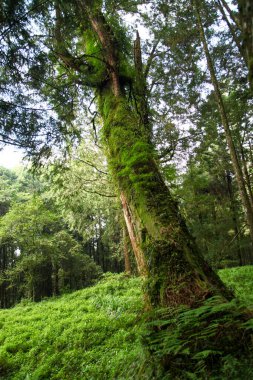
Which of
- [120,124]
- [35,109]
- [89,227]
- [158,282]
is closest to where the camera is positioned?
[158,282]

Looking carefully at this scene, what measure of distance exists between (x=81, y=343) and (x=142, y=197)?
445 centimetres

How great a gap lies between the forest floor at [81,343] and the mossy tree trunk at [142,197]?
0.45m

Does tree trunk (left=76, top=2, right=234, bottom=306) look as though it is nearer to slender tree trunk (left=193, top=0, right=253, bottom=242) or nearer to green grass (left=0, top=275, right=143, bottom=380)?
green grass (left=0, top=275, right=143, bottom=380)

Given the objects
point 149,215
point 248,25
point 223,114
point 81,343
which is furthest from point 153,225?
point 223,114

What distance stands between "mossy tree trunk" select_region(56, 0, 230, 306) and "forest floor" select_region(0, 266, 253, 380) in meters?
0.45

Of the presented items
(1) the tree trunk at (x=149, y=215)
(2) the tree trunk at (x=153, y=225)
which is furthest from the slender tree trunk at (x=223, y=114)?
(2) the tree trunk at (x=153, y=225)

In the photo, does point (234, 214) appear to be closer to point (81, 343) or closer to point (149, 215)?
point (81, 343)

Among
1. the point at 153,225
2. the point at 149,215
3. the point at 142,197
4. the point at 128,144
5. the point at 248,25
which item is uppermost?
the point at 128,144

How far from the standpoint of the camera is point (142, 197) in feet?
11.4

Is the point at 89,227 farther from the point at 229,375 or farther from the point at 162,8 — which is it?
the point at 229,375

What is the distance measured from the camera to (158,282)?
111 inches

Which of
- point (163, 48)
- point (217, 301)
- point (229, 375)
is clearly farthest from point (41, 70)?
point (163, 48)

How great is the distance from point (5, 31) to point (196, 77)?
26.4 feet

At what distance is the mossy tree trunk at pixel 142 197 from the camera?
270 centimetres
